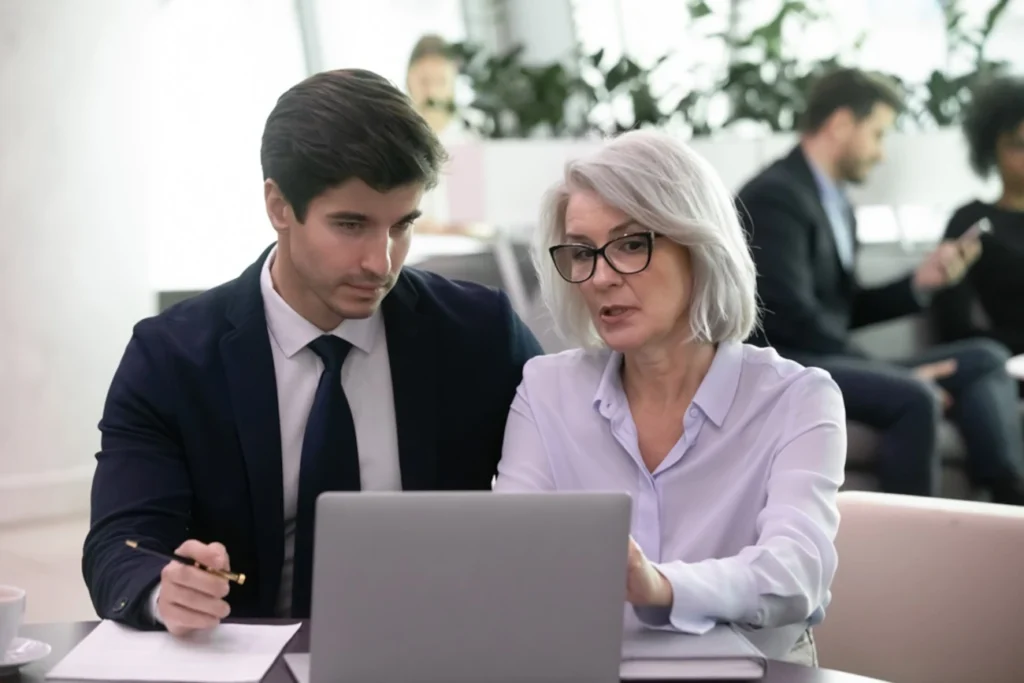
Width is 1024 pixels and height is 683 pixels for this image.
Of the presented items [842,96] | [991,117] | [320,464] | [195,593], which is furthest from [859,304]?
[195,593]

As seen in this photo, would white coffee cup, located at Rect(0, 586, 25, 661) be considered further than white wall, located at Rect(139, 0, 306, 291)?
No

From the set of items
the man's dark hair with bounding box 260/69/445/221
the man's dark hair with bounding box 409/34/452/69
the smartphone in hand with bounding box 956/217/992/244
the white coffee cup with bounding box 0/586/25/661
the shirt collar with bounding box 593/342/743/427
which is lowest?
the smartphone in hand with bounding box 956/217/992/244

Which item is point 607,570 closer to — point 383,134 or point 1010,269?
point 383,134

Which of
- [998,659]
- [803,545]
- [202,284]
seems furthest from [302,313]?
[202,284]

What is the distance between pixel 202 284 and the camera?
7.54 metres

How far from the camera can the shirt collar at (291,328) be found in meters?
1.99

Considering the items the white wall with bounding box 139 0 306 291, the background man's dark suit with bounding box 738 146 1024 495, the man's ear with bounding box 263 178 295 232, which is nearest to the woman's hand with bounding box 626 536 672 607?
the man's ear with bounding box 263 178 295 232

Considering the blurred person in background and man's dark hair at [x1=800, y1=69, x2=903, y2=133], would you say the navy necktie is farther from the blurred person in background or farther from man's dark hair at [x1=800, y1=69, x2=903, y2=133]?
the blurred person in background

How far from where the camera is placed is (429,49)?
5473 millimetres

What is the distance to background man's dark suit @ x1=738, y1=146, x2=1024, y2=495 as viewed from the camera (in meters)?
4.17

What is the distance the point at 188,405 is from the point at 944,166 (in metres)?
4.13

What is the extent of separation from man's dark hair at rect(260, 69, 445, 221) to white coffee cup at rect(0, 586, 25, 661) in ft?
2.35

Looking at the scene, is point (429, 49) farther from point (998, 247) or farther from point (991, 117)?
point (998, 247)

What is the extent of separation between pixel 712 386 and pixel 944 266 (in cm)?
301
